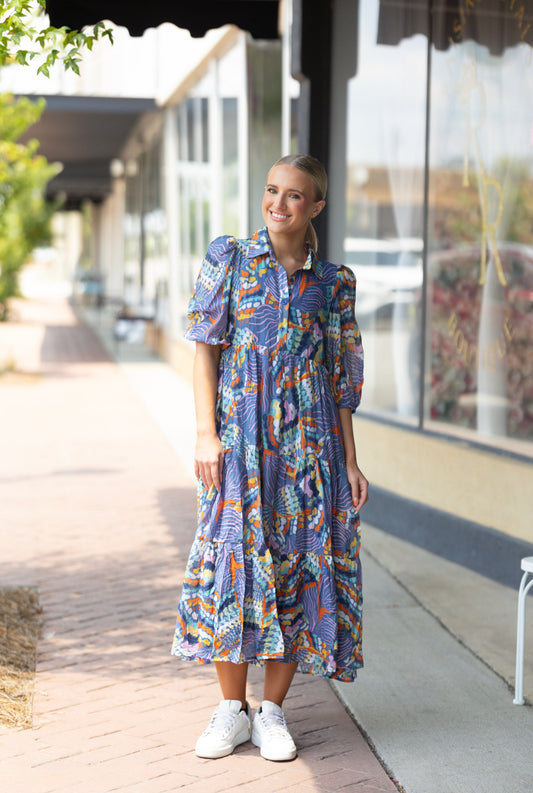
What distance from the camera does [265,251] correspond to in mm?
3312

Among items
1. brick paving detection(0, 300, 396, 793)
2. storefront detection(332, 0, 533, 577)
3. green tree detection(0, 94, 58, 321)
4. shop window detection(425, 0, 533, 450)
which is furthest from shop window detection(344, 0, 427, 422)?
green tree detection(0, 94, 58, 321)

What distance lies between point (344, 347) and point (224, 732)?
1327mm

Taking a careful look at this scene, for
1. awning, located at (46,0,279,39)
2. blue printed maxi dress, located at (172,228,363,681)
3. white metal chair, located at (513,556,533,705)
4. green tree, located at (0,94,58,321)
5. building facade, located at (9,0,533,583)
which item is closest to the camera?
blue printed maxi dress, located at (172,228,363,681)

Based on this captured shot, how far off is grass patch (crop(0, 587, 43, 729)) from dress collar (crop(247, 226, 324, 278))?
5.96 feet

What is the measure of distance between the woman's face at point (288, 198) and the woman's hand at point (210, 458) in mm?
689

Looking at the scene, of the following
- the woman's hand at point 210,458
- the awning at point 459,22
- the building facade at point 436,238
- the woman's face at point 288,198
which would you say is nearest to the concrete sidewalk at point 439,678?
the building facade at point 436,238

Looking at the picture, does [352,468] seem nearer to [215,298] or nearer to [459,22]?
[215,298]

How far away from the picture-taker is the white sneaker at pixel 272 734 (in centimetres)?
338

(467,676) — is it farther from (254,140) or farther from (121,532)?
(254,140)

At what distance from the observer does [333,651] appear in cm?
333

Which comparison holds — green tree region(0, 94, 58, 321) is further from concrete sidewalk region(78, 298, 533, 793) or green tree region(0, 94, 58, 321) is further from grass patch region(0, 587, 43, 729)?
concrete sidewalk region(78, 298, 533, 793)

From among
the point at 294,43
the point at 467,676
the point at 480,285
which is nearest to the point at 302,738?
the point at 467,676

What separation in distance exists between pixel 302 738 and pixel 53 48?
2.74 meters

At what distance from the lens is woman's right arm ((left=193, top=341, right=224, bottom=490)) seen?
10.7 ft
